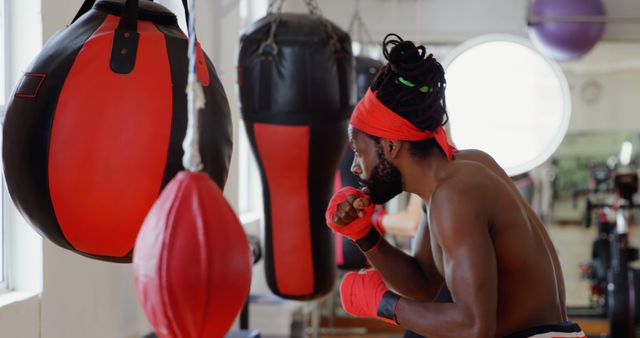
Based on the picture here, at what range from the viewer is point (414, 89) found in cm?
198

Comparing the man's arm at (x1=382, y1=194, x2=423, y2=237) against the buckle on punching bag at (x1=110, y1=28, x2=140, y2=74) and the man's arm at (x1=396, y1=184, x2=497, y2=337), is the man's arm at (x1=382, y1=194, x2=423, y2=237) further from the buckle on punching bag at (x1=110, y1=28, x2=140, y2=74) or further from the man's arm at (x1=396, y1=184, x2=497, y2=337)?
the buckle on punching bag at (x1=110, y1=28, x2=140, y2=74)

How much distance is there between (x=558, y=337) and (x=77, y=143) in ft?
3.92

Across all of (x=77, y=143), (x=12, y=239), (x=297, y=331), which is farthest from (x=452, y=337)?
(x=297, y=331)

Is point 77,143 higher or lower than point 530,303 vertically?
higher

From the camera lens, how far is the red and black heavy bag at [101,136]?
1.43 meters

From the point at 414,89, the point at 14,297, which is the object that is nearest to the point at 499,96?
the point at 414,89

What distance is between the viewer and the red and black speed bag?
1027 mm

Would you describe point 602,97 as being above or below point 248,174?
above

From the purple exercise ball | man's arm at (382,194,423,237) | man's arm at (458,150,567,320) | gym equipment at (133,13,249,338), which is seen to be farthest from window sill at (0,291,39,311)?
the purple exercise ball

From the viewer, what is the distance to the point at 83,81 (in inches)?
57.9

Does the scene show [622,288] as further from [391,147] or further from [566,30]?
[391,147]

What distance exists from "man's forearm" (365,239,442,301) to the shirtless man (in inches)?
7.5

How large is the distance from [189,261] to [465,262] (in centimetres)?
89

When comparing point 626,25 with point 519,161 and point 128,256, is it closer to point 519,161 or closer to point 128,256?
point 519,161
